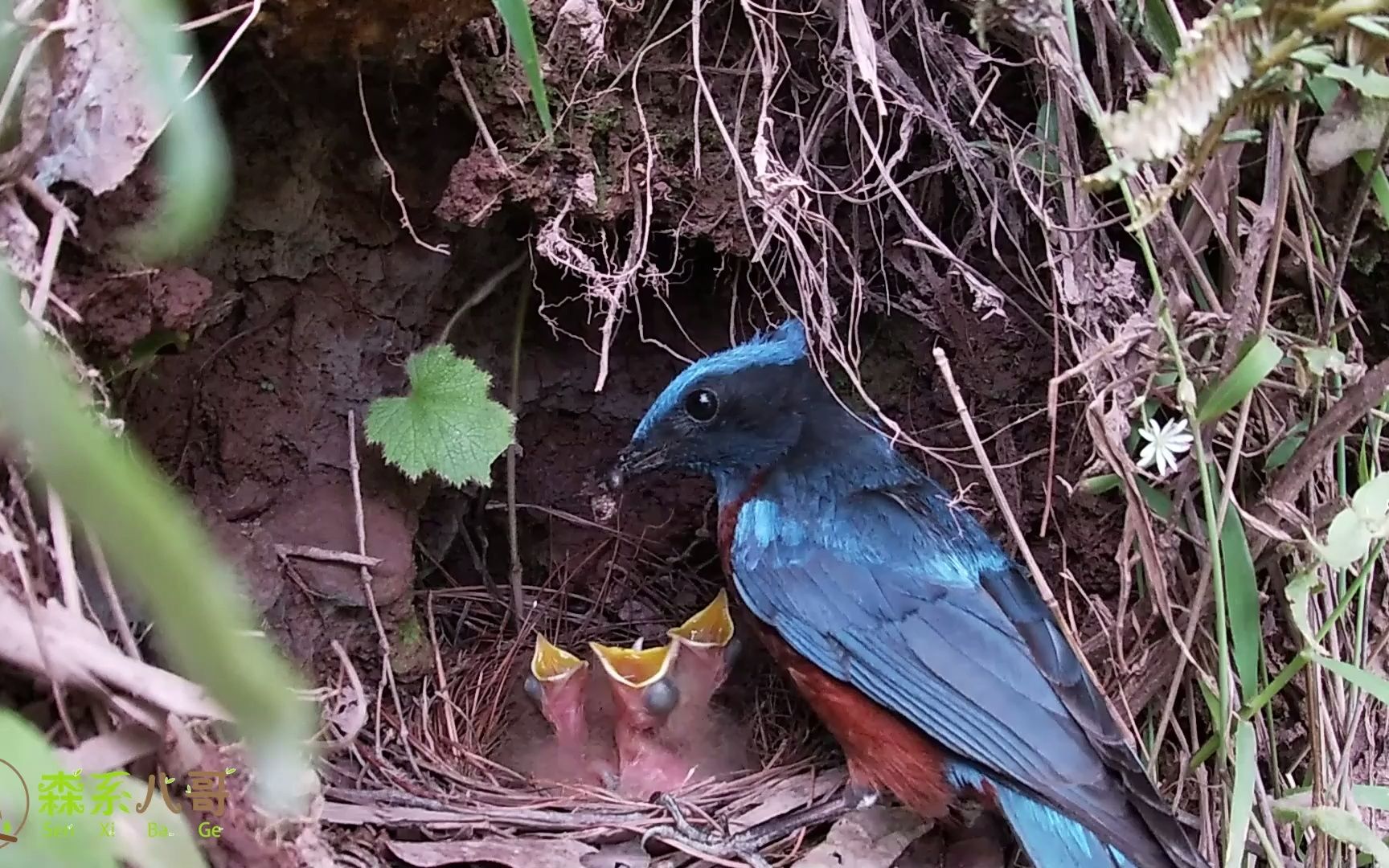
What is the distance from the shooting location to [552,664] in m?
2.73

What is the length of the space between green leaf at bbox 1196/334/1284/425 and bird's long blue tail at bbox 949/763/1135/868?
81cm

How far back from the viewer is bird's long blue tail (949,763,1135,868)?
7.13 ft

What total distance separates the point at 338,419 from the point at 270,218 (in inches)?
19.2

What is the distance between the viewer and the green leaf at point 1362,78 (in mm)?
1547

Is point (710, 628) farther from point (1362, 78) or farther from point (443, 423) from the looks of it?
point (1362, 78)

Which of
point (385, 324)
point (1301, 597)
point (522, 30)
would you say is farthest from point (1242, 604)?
point (385, 324)

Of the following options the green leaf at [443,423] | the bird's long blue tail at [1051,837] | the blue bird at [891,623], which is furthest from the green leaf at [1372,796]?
the green leaf at [443,423]

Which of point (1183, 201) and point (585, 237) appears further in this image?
point (585, 237)

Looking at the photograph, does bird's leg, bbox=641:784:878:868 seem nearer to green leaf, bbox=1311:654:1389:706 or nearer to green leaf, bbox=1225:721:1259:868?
green leaf, bbox=1225:721:1259:868

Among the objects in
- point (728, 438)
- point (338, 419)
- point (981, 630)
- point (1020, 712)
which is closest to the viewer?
point (1020, 712)

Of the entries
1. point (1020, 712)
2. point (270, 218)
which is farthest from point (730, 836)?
point (270, 218)

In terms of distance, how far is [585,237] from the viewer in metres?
2.62

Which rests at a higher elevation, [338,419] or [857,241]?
[857,241]

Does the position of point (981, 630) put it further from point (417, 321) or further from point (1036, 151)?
point (417, 321)
